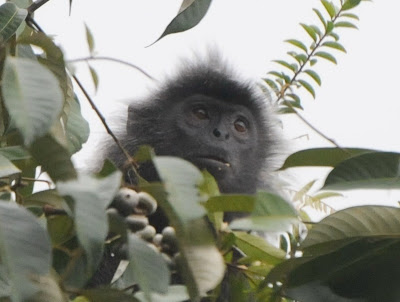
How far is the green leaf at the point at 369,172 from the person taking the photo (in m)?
1.47

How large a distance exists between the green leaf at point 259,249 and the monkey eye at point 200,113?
2.44 m

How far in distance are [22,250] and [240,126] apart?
3116 mm

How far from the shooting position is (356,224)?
5.11 feet

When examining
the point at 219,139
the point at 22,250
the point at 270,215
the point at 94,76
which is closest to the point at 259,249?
the point at 270,215

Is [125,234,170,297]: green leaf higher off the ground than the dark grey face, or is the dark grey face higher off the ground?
[125,234,170,297]: green leaf

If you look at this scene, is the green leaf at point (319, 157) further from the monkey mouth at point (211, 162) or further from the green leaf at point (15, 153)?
the monkey mouth at point (211, 162)

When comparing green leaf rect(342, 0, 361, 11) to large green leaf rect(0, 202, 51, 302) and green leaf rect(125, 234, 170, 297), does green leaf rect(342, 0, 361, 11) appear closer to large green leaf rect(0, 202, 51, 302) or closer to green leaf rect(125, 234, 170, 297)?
green leaf rect(125, 234, 170, 297)

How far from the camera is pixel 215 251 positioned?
1.35m

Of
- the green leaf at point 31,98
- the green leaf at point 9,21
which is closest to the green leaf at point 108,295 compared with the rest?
the green leaf at point 31,98

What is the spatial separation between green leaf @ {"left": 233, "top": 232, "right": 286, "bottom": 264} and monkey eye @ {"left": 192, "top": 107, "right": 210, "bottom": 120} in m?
2.44

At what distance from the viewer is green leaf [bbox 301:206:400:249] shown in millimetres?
1548

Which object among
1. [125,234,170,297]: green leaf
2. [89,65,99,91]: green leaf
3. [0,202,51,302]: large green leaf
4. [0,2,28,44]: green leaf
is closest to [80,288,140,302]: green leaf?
[125,234,170,297]: green leaf

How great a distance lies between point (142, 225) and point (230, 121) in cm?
266

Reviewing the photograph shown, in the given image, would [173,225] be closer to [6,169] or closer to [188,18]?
[6,169]
